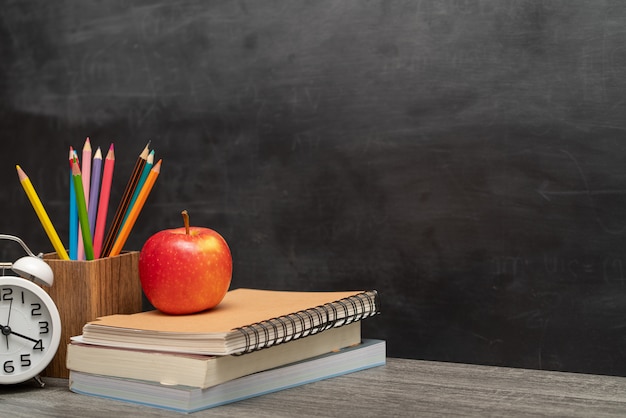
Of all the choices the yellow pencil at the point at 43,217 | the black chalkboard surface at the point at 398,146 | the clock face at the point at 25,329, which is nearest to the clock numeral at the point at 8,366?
the clock face at the point at 25,329

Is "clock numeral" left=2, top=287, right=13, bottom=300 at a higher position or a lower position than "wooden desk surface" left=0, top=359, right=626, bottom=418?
higher

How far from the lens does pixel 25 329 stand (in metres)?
0.93

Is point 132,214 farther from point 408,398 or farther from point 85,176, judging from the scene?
point 408,398

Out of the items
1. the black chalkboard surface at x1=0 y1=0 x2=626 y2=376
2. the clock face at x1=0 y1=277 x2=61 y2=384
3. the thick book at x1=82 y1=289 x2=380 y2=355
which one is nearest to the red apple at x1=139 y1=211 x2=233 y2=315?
the thick book at x1=82 y1=289 x2=380 y2=355

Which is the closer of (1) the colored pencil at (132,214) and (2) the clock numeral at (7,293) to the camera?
(2) the clock numeral at (7,293)

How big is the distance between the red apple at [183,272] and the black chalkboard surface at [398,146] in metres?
0.63

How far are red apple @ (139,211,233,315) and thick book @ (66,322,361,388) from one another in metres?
0.09

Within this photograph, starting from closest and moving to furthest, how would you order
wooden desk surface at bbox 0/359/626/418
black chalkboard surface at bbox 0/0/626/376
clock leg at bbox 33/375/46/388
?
wooden desk surface at bbox 0/359/626/418 → clock leg at bbox 33/375/46/388 → black chalkboard surface at bbox 0/0/626/376

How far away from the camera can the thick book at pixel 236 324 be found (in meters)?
0.85

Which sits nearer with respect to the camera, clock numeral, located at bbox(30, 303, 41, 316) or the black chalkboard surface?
clock numeral, located at bbox(30, 303, 41, 316)

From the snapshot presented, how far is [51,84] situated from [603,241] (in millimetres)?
1229

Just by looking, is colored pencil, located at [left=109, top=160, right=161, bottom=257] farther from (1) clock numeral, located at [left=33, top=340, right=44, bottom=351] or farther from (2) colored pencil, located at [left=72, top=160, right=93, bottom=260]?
(1) clock numeral, located at [left=33, top=340, right=44, bottom=351]

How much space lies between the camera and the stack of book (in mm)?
843

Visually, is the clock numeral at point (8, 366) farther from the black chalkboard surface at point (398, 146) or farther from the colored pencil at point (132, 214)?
the black chalkboard surface at point (398, 146)
